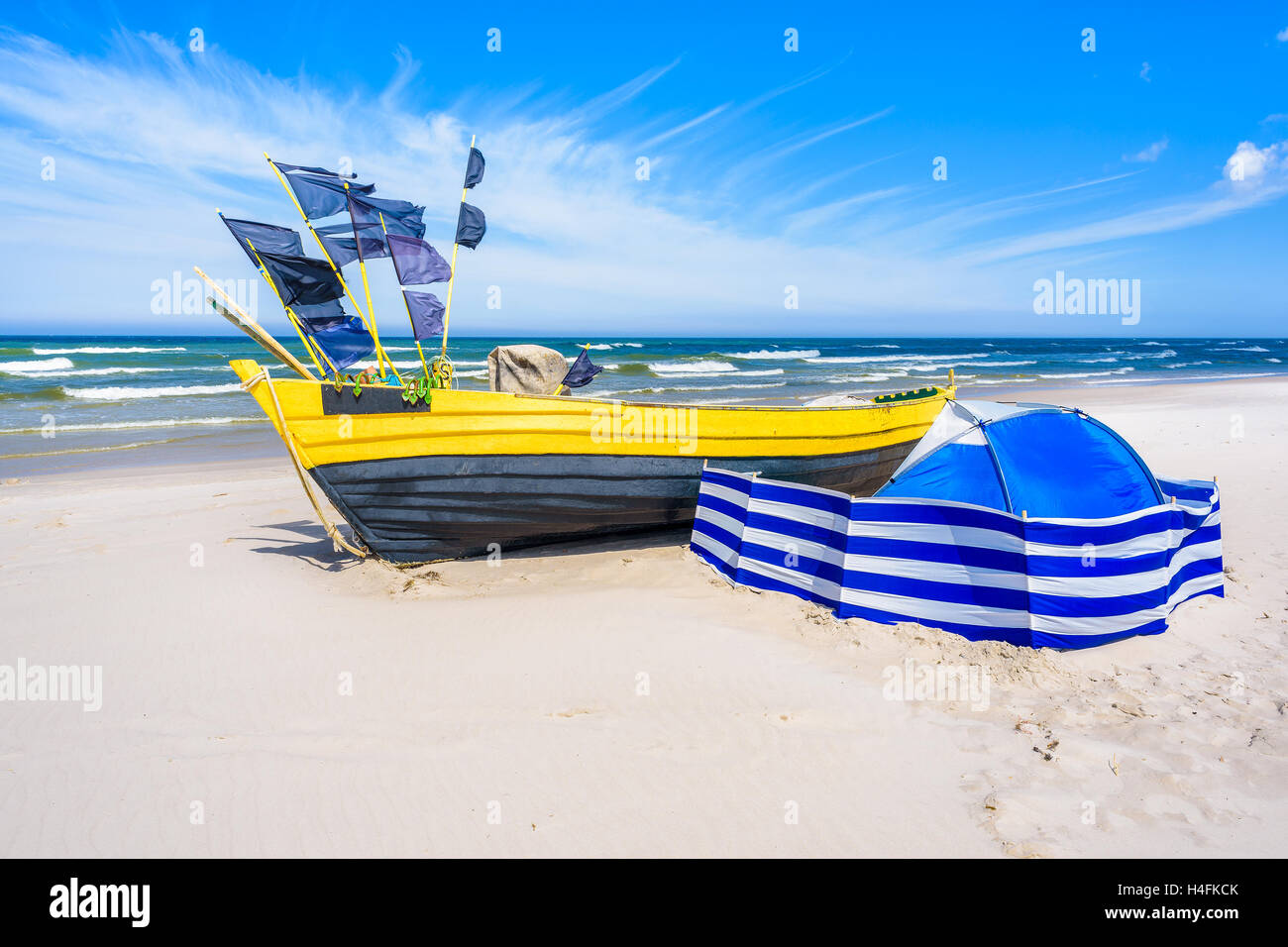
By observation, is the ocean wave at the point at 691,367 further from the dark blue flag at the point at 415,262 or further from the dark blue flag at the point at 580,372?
the dark blue flag at the point at 415,262

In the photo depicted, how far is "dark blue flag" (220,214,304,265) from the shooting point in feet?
18.0

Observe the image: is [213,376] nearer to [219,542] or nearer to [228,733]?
[219,542]

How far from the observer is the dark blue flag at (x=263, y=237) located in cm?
548

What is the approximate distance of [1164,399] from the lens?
77.1 feet

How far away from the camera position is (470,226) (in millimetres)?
6395

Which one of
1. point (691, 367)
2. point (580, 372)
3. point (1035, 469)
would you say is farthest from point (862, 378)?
point (1035, 469)

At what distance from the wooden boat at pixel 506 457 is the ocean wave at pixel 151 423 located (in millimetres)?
14903

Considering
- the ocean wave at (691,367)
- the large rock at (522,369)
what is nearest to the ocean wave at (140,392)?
Answer: the ocean wave at (691,367)

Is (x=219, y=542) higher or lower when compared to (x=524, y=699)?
higher

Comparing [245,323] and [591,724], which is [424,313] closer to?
[245,323]

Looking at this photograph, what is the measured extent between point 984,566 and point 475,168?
569cm

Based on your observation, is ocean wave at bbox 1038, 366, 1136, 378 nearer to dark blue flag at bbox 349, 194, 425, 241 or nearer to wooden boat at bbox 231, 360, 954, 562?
wooden boat at bbox 231, 360, 954, 562
